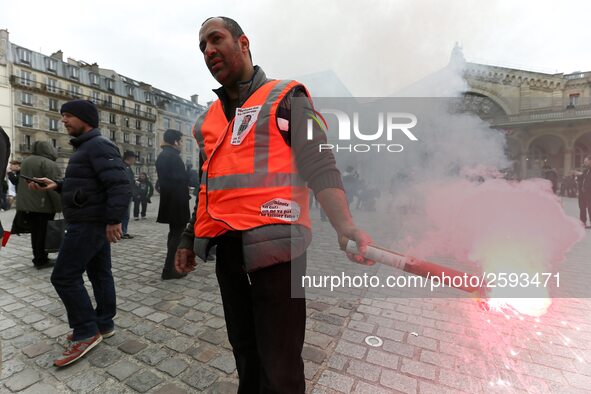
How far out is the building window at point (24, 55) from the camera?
40.9 metres

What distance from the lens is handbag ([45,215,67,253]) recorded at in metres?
4.16

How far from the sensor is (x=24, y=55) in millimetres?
41312

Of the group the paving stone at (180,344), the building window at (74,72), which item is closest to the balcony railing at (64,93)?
the building window at (74,72)

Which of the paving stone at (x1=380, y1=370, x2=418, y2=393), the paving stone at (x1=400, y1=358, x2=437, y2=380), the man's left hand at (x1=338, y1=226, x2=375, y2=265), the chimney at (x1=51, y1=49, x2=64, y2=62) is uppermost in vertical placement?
the chimney at (x1=51, y1=49, x2=64, y2=62)

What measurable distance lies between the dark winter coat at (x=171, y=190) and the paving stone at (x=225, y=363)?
2.39 metres

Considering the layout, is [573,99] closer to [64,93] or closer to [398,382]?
[398,382]

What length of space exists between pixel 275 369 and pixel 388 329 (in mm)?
1964

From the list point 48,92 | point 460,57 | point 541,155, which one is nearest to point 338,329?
point 460,57

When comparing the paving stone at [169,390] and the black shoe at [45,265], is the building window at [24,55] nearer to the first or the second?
the black shoe at [45,265]

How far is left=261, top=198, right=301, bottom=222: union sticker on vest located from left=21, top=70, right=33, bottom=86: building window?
56.5 meters

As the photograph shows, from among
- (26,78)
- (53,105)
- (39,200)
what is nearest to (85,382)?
(39,200)

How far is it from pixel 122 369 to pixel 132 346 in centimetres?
34

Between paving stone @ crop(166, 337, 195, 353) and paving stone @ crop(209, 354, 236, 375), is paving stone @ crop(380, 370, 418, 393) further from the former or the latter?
paving stone @ crop(166, 337, 195, 353)

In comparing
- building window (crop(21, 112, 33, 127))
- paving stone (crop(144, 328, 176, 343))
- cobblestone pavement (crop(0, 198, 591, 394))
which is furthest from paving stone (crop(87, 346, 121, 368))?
building window (crop(21, 112, 33, 127))
